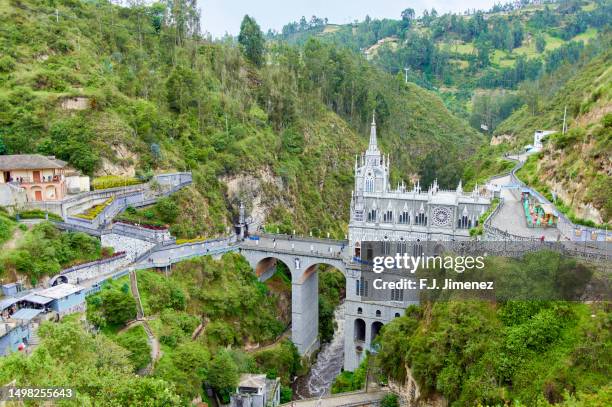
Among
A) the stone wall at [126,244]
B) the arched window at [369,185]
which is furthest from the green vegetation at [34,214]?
the arched window at [369,185]

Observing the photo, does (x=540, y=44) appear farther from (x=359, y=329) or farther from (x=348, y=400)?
(x=348, y=400)

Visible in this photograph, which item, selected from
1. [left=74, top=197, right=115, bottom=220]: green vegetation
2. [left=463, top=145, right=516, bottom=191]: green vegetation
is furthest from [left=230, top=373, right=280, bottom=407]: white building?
[left=463, top=145, right=516, bottom=191]: green vegetation

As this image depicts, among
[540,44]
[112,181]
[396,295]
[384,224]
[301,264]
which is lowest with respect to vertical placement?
[396,295]

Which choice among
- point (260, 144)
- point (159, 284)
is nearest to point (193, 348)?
point (159, 284)

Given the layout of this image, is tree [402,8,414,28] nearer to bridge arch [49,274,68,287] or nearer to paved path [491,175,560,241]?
paved path [491,175,560,241]

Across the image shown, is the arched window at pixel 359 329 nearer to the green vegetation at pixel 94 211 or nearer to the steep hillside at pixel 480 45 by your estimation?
the green vegetation at pixel 94 211

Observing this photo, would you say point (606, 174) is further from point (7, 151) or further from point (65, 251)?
point (7, 151)

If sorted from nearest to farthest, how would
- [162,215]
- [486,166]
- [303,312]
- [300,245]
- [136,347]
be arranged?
[136,347] → [162,215] → [303,312] → [300,245] → [486,166]

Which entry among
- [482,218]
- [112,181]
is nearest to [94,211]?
[112,181]
